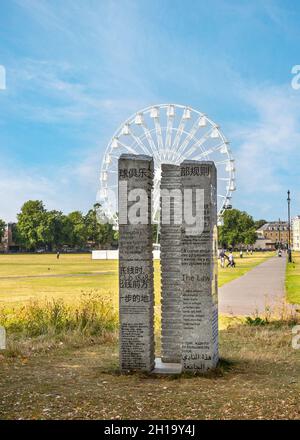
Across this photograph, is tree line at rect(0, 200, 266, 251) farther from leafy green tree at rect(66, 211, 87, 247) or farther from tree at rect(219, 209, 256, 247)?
tree at rect(219, 209, 256, 247)

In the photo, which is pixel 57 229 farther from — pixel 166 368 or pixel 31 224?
pixel 166 368

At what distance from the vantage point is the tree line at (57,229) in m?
132

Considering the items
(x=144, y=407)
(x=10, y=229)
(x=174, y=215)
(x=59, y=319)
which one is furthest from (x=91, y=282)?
(x=10, y=229)

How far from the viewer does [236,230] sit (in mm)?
149000

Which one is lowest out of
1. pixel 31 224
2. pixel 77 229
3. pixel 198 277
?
pixel 198 277

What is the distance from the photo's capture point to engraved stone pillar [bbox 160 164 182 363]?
11023mm

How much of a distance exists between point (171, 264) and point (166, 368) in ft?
6.00

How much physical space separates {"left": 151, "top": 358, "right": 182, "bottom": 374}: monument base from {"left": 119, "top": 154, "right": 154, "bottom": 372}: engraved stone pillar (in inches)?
7.6

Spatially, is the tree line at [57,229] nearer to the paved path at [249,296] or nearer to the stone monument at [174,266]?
the paved path at [249,296]

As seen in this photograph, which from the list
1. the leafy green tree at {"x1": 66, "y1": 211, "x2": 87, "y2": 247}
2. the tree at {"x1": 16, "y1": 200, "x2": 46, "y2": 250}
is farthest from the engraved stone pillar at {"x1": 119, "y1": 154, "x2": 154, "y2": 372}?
the leafy green tree at {"x1": 66, "y1": 211, "x2": 87, "y2": 247}

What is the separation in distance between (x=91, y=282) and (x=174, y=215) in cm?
2305

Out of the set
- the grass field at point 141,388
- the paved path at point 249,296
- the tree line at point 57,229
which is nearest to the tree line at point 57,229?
the tree line at point 57,229

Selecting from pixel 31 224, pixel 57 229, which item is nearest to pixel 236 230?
pixel 57 229
